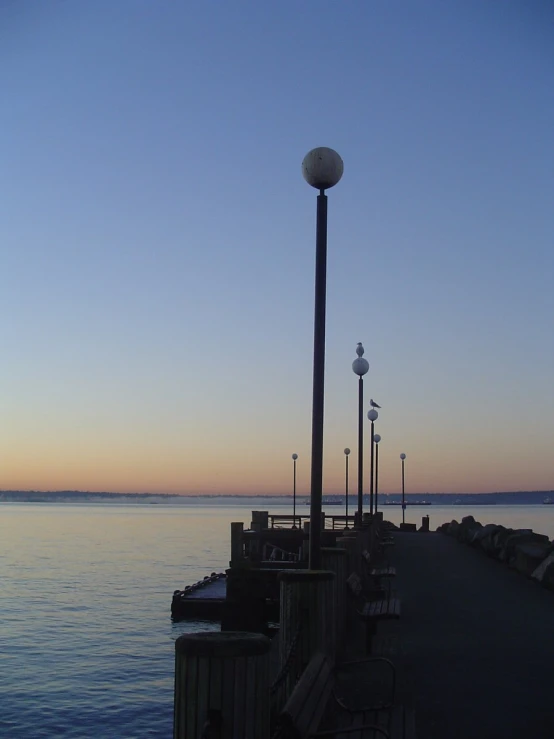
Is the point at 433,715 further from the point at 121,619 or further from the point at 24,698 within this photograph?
the point at 121,619

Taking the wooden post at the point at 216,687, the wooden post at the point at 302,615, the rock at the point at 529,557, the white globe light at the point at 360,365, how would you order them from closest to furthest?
the wooden post at the point at 216,687 < the wooden post at the point at 302,615 < the rock at the point at 529,557 < the white globe light at the point at 360,365

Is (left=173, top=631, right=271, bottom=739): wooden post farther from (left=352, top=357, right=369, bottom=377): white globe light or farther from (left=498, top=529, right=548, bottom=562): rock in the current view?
(left=498, top=529, right=548, bottom=562): rock

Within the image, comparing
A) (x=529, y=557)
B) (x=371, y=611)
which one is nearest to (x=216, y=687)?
(x=371, y=611)

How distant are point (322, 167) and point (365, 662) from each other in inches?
220

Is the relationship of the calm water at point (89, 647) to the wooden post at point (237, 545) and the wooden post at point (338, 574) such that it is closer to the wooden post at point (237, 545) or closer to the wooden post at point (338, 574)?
the wooden post at point (237, 545)

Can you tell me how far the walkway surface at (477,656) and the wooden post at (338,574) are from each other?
0.80 m

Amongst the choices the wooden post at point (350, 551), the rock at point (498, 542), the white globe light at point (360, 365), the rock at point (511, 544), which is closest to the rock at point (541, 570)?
the rock at point (511, 544)

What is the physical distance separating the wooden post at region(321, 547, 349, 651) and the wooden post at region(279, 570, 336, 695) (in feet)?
6.05

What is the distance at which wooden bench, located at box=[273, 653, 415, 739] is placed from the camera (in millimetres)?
5635

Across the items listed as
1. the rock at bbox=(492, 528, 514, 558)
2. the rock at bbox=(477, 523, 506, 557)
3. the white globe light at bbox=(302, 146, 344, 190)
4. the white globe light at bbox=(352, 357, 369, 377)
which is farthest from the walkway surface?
the rock at bbox=(477, 523, 506, 557)

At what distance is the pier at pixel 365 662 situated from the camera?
14.4 feet

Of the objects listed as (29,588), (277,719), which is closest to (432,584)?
(277,719)

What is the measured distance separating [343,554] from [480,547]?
2084 centimetres

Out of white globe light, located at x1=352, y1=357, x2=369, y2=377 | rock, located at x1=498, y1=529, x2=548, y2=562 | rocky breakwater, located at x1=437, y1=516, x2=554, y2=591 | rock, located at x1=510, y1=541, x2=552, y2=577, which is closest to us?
rocky breakwater, located at x1=437, y1=516, x2=554, y2=591
